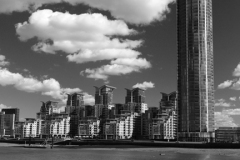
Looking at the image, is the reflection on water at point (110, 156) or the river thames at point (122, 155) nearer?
the reflection on water at point (110, 156)

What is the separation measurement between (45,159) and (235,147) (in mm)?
118429

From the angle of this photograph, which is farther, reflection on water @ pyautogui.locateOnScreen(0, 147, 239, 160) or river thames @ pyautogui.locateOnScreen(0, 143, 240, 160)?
river thames @ pyautogui.locateOnScreen(0, 143, 240, 160)

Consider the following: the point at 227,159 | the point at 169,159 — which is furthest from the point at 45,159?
the point at 227,159

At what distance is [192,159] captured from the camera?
11819cm

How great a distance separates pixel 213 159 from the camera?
11800 centimetres

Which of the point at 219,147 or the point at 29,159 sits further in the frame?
the point at 219,147

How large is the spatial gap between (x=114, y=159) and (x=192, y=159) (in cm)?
2578

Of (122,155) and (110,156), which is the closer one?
(110,156)

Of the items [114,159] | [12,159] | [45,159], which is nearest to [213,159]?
[114,159]

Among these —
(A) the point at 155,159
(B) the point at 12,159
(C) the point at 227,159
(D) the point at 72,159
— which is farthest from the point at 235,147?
(B) the point at 12,159

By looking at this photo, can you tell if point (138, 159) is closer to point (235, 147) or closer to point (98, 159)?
point (98, 159)

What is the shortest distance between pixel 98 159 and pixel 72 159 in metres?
8.52

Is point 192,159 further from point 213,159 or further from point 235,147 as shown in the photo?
point 235,147

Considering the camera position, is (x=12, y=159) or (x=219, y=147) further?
(x=219, y=147)
